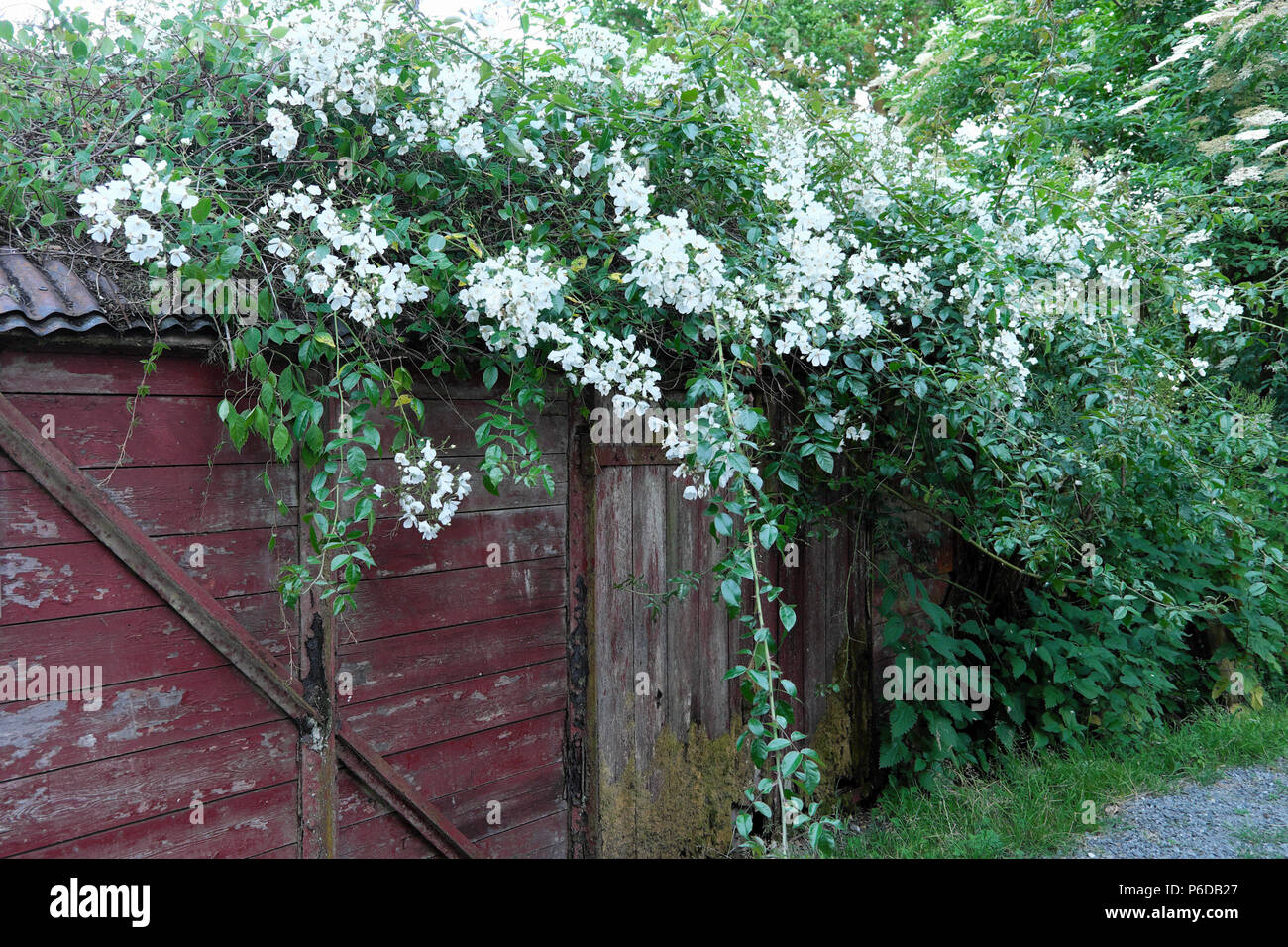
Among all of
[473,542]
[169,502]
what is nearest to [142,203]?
[169,502]

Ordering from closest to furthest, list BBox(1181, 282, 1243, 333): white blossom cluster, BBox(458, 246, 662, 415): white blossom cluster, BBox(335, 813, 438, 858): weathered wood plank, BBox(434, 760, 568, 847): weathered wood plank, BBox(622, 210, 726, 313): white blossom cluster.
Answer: BBox(458, 246, 662, 415): white blossom cluster < BBox(622, 210, 726, 313): white blossom cluster < BBox(335, 813, 438, 858): weathered wood plank < BBox(434, 760, 568, 847): weathered wood plank < BBox(1181, 282, 1243, 333): white blossom cluster

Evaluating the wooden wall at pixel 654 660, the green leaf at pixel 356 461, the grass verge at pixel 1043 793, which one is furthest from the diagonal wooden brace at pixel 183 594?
the grass verge at pixel 1043 793

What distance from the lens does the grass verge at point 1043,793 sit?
3688mm

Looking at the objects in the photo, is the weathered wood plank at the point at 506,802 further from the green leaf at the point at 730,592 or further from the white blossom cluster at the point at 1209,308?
the white blossom cluster at the point at 1209,308

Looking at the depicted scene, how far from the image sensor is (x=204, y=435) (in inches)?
94.8

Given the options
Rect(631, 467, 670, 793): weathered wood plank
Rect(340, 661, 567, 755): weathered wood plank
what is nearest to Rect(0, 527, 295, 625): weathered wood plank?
Rect(340, 661, 567, 755): weathered wood plank

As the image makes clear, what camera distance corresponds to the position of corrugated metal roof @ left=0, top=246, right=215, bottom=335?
1979mm

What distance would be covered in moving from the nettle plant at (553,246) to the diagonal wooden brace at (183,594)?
0.25 m

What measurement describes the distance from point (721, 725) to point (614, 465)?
4.56 feet

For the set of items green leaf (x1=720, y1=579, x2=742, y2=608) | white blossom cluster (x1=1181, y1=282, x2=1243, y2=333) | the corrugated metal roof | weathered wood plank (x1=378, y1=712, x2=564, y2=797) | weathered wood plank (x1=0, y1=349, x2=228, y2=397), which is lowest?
weathered wood plank (x1=378, y1=712, x2=564, y2=797)

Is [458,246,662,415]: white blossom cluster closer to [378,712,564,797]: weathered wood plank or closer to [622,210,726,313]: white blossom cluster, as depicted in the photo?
[622,210,726,313]: white blossom cluster

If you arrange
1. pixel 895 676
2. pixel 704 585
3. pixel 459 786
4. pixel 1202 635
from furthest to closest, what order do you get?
pixel 1202 635 < pixel 895 676 < pixel 704 585 < pixel 459 786

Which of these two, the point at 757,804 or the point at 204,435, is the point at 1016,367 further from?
the point at 204,435
